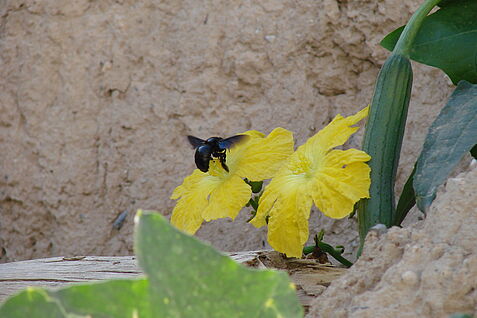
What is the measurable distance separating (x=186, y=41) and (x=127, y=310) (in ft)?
4.70

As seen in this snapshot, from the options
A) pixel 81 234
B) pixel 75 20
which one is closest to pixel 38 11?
pixel 75 20

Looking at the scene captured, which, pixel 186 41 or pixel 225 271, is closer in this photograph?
pixel 225 271

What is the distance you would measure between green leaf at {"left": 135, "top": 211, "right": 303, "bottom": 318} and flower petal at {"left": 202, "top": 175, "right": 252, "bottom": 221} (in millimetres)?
613

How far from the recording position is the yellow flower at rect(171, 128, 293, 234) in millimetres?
1423

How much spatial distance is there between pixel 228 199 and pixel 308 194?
0.55 feet

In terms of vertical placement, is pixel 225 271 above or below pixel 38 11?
below

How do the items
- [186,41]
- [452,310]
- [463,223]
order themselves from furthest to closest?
[186,41]
[463,223]
[452,310]

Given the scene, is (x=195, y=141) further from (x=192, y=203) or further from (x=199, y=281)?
(x=199, y=281)

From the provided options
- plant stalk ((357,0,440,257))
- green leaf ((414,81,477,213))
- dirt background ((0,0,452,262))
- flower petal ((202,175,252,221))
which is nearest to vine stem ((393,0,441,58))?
plant stalk ((357,0,440,257))

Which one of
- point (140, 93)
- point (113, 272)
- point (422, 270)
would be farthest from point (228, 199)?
point (140, 93)

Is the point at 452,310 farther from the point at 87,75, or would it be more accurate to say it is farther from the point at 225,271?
the point at 87,75

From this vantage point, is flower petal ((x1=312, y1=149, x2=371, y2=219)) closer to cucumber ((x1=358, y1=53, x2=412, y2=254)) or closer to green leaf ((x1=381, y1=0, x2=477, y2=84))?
cucumber ((x1=358, y1=53, x2=412, y2=254))

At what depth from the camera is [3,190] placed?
2.19 m

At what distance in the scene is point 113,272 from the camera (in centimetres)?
148
